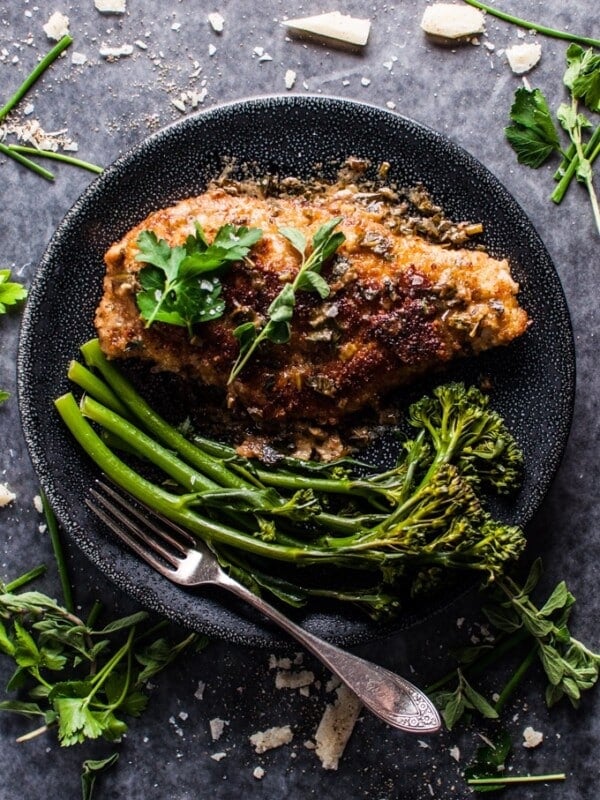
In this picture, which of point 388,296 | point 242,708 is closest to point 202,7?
point 388,296

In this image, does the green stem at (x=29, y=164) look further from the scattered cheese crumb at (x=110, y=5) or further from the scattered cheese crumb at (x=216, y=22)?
the scattered cheese crumb at (x=216, y=22)

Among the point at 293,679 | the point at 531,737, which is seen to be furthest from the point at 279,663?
the point at 531,737

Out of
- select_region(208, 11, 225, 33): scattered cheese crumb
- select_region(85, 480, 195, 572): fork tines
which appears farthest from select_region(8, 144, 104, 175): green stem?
select_region(85, 480, 195, 572): fork tines

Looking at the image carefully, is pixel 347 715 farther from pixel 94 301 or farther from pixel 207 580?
pixel 94 301

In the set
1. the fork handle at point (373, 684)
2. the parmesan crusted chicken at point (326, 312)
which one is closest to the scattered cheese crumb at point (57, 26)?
the parmesan crusted chicken at point (326, 312)

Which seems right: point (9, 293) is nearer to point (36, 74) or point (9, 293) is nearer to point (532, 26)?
point (36, 74)

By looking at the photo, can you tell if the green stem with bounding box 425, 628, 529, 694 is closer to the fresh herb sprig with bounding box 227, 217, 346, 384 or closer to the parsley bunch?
the parsley bunch
